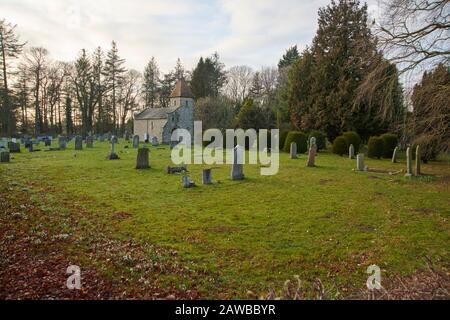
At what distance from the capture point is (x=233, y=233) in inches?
284

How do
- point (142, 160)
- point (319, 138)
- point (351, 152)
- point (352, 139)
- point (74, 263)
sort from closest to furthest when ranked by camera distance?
point (74, 263), point (142, 160), point (351, 152), point (352, 139), point (319, 138)

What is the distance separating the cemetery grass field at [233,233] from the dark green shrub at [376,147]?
1099cm

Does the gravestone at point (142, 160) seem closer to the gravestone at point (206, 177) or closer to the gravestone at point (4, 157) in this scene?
the gravestone at point (206, 177)

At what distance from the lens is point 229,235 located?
23.2 feet

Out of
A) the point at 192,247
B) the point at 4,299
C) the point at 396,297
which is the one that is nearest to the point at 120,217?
the point at 192,247

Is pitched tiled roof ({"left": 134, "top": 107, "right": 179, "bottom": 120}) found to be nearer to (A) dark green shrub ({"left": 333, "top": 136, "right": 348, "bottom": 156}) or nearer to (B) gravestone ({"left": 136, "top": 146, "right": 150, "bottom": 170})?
(A) dark green shrub ({"left": 333, "top": 136, "right": 348, "bottom": 156})

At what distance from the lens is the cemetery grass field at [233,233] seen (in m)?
4.98

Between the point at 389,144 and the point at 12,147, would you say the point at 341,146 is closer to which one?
the point at 389,144

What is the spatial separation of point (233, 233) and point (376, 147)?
1946 cm

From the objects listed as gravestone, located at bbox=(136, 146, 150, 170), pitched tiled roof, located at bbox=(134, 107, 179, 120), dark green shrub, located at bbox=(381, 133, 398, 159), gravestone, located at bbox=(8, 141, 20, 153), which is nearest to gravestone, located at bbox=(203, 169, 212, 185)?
gravestone, located at bbox=(136, 146, 150, 170)

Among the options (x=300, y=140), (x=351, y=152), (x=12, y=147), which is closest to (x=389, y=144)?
(x=351, y=152)

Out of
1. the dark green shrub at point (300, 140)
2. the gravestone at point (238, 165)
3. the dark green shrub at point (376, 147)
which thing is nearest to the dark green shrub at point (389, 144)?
the dark green shrub at point (376, 147)

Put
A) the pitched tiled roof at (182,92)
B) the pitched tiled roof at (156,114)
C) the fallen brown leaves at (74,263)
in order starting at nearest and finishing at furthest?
1. the fallen brown leaves at (74,263)
2. the pitched tiled roof at (156,114)
3. the pitched tiled roof at (182,92)
